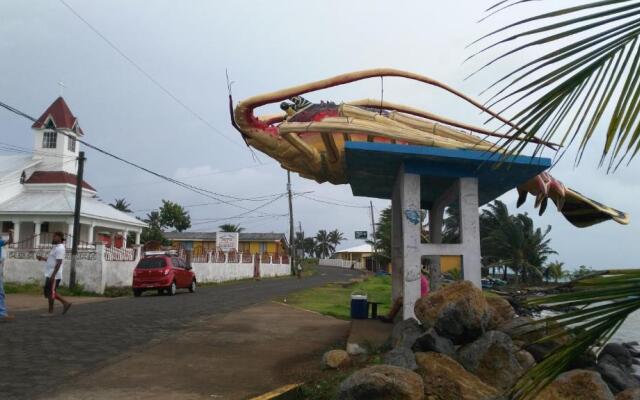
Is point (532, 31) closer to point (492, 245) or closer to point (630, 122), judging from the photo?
point (630, 122)

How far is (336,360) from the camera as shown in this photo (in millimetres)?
6297

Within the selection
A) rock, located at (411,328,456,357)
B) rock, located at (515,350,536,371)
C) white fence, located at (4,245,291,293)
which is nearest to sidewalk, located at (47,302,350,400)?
rock, located at (411,328,456,357)

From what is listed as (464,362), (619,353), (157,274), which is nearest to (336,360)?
(464,362)

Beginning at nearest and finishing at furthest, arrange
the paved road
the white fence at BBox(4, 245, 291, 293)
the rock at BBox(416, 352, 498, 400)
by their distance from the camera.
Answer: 1. the rock at BBox(416, 352, 498, 400)
2. the paved road
3. the white fence at BBox(4, 245, 291, 293)

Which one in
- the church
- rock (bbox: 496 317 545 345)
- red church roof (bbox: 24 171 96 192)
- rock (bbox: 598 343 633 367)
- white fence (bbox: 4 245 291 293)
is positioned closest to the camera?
rock (bbox: 496 317 545 345)

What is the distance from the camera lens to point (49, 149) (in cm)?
2823

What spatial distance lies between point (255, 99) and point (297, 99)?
1.47m

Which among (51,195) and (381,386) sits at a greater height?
(51,195)

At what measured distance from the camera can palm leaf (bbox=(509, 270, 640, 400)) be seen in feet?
3.53

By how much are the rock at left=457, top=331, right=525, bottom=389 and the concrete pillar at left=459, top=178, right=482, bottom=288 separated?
2498 millimetres

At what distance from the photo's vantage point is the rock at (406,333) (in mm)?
6307

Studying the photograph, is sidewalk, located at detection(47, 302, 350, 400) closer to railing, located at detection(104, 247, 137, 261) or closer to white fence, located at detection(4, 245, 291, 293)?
white fence, located at detection(4, 245, 291, 293)

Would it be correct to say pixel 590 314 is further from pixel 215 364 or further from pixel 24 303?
pixel 24 303

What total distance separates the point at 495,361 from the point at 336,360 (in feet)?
6.15
